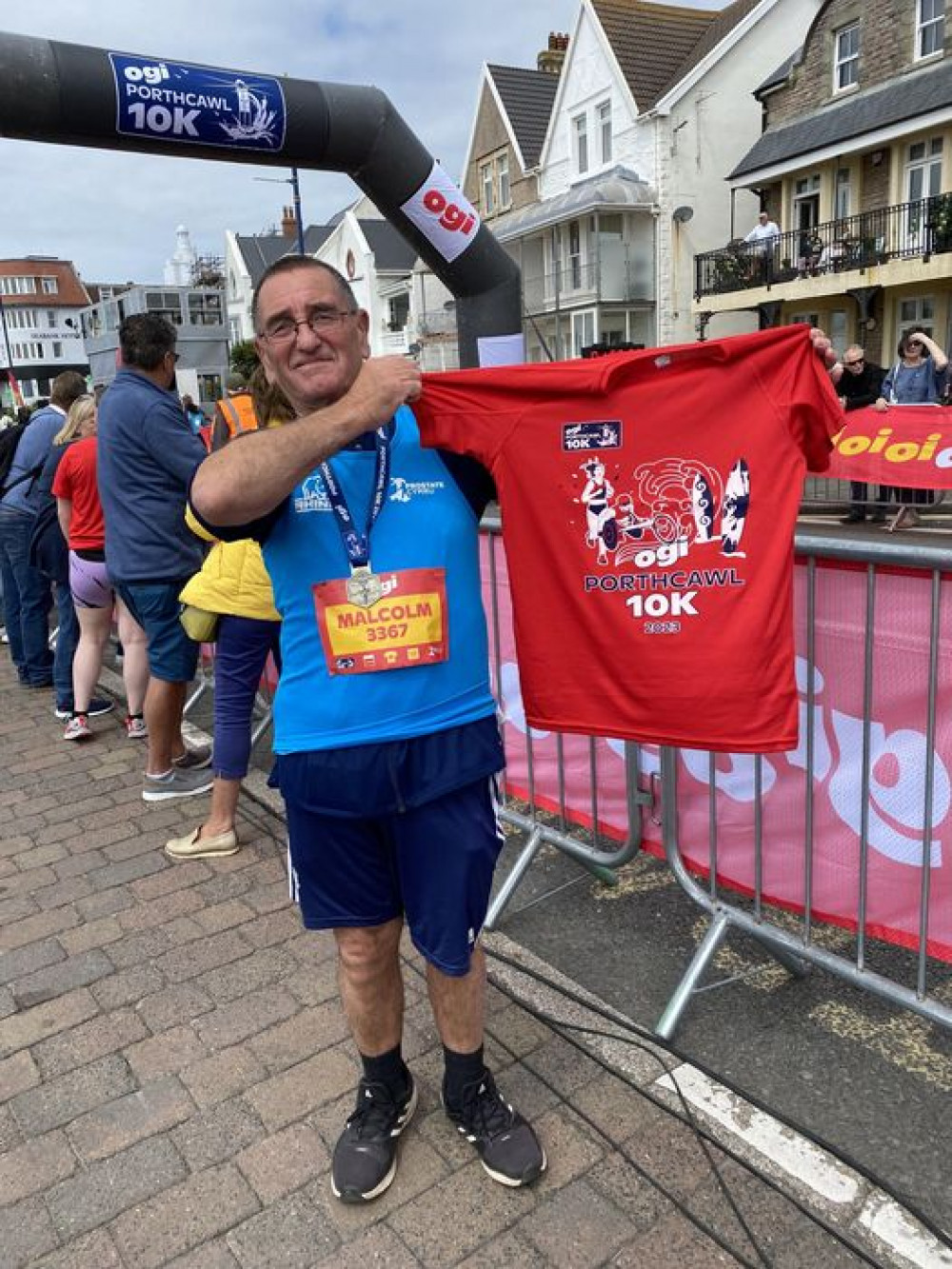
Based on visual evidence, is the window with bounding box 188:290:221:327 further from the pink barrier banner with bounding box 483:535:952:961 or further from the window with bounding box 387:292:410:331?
the pink barrier banner with bounding box 483:535:952:961

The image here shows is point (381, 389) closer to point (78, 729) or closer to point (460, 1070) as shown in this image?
point (460, 1070)

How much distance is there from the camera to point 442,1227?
86.4 inches

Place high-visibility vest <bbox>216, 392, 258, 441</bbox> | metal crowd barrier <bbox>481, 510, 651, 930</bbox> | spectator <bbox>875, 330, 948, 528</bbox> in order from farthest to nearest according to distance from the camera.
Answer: spectator <bbox>875, 330, 948, 528</bbox>, high-visibility vest <bbox>216, 392, 258, 441</bbox>, metal crowd barrier <bbox>481, 510, 651, 930</bbox>

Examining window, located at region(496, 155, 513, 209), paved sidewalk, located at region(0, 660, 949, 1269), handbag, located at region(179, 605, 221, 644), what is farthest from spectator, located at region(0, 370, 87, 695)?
window, located at region(496, 155, 513, 209)

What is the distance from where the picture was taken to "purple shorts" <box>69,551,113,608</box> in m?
5.65

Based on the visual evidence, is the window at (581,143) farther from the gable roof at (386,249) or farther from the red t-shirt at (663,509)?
the red t-shirt at (663,509)

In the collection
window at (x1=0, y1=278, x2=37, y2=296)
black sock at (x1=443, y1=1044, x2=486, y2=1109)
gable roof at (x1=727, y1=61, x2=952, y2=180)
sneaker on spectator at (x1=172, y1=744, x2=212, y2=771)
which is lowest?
sneaker on spectator at (x1=172, y1=744, x2=212, y2=771)

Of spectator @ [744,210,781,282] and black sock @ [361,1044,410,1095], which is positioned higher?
spectator @ [744,210,781,282]

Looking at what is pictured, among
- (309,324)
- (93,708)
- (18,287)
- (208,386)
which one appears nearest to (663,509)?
(309,324)

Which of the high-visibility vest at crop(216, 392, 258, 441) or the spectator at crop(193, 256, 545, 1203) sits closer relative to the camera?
the spectator at crop(193, 256, 545, 1203)

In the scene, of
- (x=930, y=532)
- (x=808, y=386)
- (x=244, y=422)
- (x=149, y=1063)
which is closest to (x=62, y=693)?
(x=244, y=422)

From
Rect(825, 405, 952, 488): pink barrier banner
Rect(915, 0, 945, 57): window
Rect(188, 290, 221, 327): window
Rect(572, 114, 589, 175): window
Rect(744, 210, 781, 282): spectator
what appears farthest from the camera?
Rect(188, 290, 221, 327): window

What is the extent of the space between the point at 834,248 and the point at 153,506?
70.9 feet

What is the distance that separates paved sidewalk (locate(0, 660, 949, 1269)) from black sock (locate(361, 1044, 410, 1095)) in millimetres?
152
